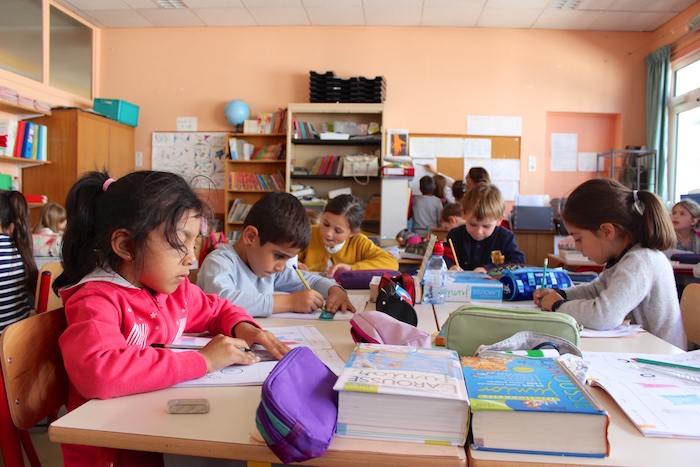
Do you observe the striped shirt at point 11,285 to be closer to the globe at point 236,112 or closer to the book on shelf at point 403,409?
the book on shelf at point 403,409

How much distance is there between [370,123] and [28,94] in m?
3.36

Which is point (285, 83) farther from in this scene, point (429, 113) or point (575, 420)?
point (575, 420)

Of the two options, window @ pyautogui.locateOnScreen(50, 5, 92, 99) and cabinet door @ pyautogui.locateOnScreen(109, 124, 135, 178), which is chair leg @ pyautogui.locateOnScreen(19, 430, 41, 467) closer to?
cabinet door @ pyautogui.locateOnScreen(109, 124, 135, 178)

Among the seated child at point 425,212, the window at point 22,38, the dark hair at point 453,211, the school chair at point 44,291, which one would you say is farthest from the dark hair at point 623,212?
the window at point 22,38

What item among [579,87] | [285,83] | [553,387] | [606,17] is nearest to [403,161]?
[285,83]

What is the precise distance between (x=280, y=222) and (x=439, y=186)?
3.92m

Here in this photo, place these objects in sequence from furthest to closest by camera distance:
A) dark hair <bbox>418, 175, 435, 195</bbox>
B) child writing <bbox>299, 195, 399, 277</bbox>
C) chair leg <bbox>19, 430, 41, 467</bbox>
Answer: dark hair <bbox>418, 175, 435, 195</bbox> → child writing <bbox>299, 195, 399, 277</bbox> → chair leg <bbox>19, 430, 41, 467</bbox>

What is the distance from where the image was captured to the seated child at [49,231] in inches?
116

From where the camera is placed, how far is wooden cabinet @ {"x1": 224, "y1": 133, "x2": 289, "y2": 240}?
5.69m

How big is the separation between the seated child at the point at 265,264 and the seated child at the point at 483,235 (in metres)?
1.20

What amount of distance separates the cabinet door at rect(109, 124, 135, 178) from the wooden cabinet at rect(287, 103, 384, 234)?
185cm

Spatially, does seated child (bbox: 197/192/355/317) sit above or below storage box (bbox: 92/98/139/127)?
below

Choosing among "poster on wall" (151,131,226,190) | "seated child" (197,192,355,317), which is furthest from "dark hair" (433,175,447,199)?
"seated child" (197,192,355,317)

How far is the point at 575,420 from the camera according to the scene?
2.13 ft
